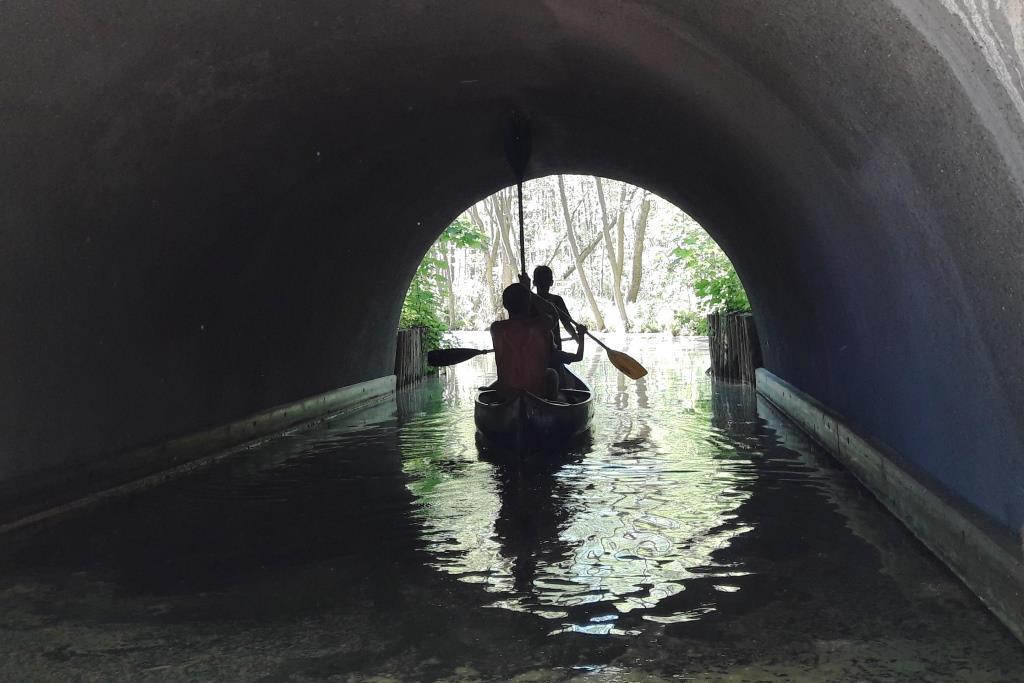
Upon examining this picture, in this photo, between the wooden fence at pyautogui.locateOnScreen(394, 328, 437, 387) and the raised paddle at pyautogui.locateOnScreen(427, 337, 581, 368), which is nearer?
the raised paddle at pyautogui.locateOnScreen(427, 337, 581, 368)

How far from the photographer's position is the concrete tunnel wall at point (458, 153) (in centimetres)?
471

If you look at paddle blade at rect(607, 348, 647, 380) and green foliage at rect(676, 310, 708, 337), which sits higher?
green foliage at rect(676, 310, 708, 337)

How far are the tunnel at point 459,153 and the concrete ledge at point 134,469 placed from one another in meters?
0.09

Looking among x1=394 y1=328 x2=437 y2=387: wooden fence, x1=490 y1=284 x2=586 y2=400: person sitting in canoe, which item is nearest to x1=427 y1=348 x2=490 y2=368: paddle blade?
x1=490 y1=284 x2=586 y2=400: person sitting in canoe

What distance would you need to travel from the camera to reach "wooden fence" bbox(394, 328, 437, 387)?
20.8 meters

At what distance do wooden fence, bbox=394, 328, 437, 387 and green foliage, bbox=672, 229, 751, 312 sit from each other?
621cm

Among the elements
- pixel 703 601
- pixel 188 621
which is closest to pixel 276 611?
pixel 188 621

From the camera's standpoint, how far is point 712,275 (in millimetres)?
22250

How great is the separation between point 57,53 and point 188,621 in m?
3.55

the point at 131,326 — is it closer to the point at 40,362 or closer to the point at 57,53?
the point at 40,362

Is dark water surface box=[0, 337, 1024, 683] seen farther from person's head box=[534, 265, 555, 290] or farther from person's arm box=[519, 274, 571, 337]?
person's head box=[534, 265, 555, 290]

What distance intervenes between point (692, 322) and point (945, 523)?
3729 centimetres

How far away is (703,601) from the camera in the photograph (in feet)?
17.4

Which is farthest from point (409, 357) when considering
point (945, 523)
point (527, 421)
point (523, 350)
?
point (945, 523)
